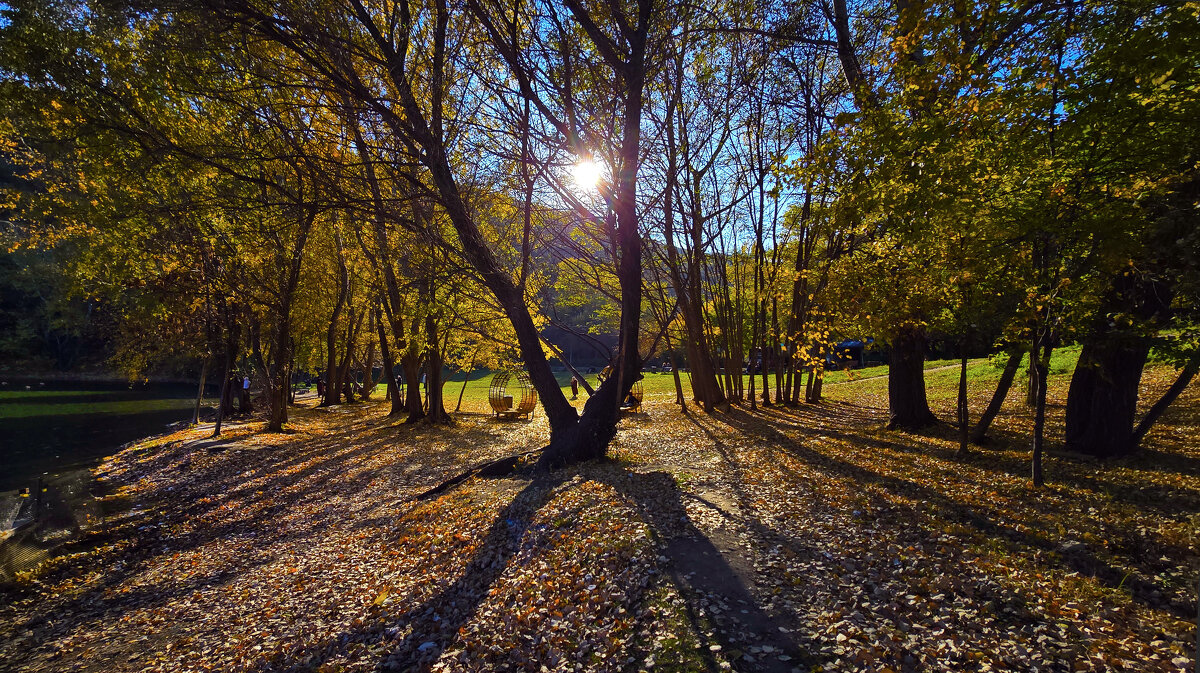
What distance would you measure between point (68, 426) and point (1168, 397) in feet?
115

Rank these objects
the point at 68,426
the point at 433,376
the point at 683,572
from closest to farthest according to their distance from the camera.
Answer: the point at 683,572, the point at 433,376, the point at 68,426

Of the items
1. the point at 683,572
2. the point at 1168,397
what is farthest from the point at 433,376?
the point at 1168,397

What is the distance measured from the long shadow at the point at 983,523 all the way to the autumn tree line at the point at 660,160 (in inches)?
53.3

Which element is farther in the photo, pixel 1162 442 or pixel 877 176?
pixel 1162 442

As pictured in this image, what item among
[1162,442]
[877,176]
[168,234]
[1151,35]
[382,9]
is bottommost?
[1162,442]

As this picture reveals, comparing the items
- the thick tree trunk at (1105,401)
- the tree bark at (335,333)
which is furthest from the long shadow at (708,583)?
the tree bark at (335,333)

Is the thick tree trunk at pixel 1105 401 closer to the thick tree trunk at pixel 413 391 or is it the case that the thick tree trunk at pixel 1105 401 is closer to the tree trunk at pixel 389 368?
the thick tree trunk at pixel 413 391

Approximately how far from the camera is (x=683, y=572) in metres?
5.04

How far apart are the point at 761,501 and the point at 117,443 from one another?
24.1 m

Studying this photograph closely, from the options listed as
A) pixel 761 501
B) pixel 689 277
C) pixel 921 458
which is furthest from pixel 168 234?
pixel 921 458

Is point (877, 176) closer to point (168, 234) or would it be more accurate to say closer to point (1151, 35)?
point (1151, 35)

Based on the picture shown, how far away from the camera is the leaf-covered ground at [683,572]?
151 inches

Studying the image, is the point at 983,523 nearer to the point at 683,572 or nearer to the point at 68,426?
the point at 683,572

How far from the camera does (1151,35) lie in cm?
404
